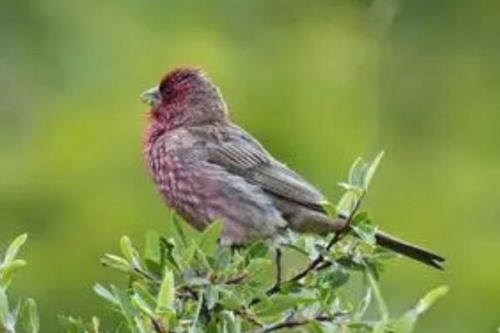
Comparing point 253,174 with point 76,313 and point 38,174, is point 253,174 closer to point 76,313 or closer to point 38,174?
point 76,313

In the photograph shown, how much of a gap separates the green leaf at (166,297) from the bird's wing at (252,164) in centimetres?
135

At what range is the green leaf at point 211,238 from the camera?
3537mm

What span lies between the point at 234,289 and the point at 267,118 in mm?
5865

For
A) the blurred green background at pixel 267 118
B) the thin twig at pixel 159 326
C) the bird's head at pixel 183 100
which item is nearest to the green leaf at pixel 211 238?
the thin twig at pixel 159 326

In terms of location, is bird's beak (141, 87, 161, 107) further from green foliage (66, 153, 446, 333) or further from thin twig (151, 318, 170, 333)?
thin twig (151, 318, 170, 333)

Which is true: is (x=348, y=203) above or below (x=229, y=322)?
above

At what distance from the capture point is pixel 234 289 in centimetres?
351

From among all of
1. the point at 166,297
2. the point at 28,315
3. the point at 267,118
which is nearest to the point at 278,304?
the point at 166,297

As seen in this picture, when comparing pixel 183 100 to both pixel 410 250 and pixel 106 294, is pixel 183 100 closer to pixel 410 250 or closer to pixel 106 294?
pixel 410 250

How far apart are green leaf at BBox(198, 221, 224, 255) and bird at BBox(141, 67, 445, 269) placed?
0.87m

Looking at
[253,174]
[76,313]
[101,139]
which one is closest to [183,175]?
[253,174]

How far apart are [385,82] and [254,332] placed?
7.17m

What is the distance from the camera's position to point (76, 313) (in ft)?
26.9

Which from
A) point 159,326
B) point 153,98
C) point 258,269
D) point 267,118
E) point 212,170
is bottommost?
point 159,326
